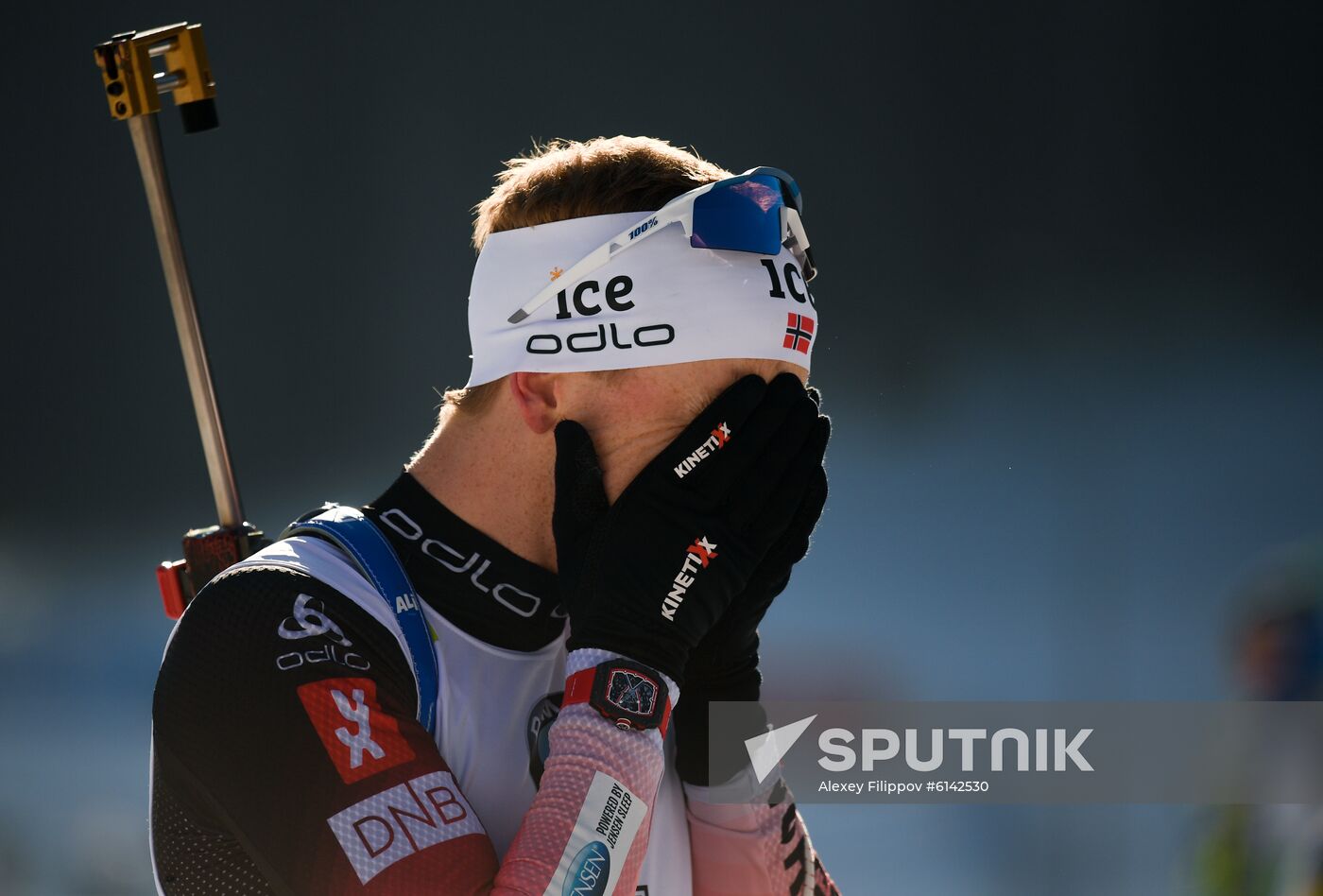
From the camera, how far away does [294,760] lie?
3.40ft

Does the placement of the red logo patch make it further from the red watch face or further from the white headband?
the white headband

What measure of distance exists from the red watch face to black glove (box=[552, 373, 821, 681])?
2 centimetres

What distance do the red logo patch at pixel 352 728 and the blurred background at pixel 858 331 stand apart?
207 centimetres

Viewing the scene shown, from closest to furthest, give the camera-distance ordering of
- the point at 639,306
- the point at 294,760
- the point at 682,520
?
the point at 294,760
the point at 682,520
the point at 639,306

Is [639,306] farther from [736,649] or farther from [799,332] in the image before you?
[736,649]

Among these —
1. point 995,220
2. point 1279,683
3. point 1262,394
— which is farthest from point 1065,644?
point 995,220

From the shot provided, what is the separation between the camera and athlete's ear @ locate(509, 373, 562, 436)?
1.40 m

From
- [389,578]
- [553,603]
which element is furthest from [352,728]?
[553,603]

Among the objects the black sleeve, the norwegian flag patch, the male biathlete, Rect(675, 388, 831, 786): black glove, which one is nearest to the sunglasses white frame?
the male biathlete

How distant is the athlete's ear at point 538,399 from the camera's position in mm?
1404

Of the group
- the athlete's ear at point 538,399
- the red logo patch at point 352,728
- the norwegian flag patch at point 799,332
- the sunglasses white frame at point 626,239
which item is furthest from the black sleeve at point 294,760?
the norwegian flag patch at point 799,332

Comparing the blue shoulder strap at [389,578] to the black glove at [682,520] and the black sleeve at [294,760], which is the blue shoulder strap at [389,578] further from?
the black glove at [682,520]

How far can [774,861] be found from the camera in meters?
1.42

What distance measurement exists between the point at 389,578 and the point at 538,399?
11.4 inches
